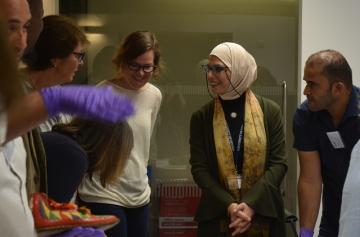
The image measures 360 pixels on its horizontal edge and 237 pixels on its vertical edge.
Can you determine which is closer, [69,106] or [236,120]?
[69,106]

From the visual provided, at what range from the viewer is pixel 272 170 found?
6.86ft

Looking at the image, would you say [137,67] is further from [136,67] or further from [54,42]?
[54,42]

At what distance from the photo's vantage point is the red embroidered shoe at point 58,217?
0.97 meters

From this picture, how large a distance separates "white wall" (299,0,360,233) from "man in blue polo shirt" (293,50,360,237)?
85 centimetres

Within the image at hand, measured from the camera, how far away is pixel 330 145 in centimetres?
201

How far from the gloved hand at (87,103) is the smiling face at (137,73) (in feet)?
4.67

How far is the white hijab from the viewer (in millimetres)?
2168

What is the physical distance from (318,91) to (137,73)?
820mm

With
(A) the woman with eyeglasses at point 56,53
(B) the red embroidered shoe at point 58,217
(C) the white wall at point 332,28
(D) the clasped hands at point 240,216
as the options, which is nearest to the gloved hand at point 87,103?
(B) the red embroidered shoe at point 58,217

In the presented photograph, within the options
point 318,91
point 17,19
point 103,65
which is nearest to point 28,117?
point 17,19

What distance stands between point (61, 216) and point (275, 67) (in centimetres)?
235

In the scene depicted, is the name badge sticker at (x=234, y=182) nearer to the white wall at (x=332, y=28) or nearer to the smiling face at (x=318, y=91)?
the smiling face at (x=318, y=91)

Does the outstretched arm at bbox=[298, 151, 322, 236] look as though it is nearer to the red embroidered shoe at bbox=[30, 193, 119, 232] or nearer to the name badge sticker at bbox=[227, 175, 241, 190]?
the name badge sticker at bbox=[227, 175, 241, 190]

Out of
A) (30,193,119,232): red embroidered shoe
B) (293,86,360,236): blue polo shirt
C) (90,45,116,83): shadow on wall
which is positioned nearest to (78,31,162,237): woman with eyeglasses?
(293,86,360,236): blue polo shirt
